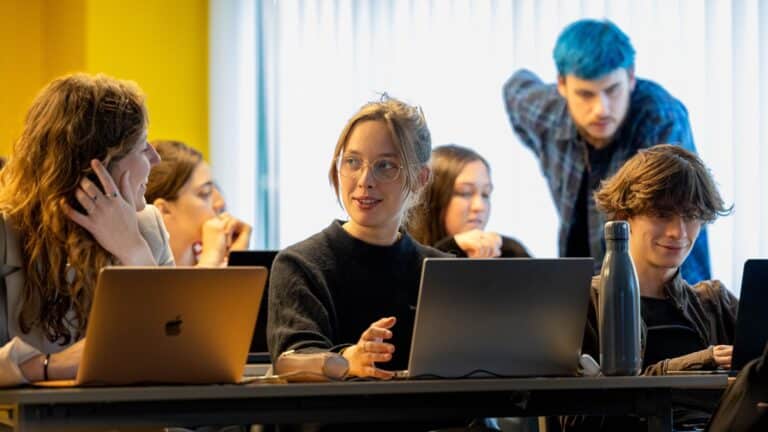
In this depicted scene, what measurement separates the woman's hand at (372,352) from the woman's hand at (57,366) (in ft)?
1.47

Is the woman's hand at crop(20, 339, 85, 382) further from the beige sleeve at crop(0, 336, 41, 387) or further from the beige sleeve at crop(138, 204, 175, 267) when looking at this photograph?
the beige sleeve at crop(138, 204, 175, 267)

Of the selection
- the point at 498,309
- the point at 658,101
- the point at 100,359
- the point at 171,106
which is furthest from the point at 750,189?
the point at 100,359

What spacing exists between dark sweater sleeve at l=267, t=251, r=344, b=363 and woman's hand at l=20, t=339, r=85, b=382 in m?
0.41

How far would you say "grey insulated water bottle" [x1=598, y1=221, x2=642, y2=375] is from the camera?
2.22 meters

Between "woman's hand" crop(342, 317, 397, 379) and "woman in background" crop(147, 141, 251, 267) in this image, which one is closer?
"woman's hand" crop(342, 317, 397, 379)

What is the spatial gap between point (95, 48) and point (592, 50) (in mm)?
1820

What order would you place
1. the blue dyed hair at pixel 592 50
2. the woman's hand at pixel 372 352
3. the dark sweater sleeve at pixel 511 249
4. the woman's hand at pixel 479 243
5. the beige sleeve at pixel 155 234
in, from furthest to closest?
the blue dyed hair at pixel 592 50 < the dark sweater sleeve at pixel 511 249 < the woman's hand at pixel 479 243 < the beige sleeve at pixel 155 234 < the woman's hand at pixel 372 352

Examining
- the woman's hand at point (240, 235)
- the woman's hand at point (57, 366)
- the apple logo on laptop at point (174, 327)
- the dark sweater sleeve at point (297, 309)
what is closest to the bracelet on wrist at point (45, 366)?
the woman's hand at point (57, 366)

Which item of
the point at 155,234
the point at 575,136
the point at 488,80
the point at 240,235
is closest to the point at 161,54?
the point at 240,235

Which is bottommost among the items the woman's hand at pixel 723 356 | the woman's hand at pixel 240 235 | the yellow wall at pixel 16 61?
the woman's hand at pixel 723 356

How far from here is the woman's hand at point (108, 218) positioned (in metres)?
2.40

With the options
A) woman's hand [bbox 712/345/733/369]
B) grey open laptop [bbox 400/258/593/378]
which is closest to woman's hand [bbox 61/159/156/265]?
grey open laptop [bbox 400/258/593/378]

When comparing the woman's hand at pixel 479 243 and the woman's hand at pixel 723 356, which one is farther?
the woman's hand at pixel 479 243

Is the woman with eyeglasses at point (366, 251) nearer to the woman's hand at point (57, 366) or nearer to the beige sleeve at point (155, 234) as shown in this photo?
the beige sleeve at point (155, 234)
